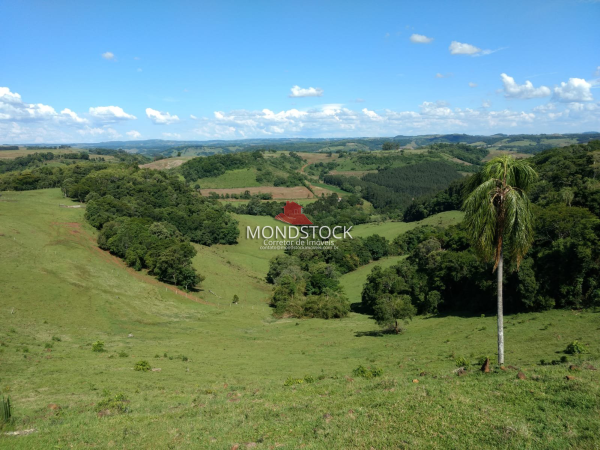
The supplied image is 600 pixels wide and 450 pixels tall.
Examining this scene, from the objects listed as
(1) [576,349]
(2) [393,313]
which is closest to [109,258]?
(2) [393,313]

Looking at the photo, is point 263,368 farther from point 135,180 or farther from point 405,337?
point 135,180

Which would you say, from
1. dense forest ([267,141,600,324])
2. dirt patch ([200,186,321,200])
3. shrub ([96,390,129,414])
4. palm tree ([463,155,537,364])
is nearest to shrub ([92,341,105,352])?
shrub ([96,390,129,414])

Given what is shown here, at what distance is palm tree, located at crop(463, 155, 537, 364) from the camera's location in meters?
14.8

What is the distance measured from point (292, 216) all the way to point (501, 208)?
11908 cm

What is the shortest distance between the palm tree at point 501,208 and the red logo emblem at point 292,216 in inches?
4130

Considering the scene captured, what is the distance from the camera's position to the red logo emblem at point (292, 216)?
125750mm

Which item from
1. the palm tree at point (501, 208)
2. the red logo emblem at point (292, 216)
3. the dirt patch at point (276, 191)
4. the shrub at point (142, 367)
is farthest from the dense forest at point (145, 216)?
the palm tree at point (501, 208)

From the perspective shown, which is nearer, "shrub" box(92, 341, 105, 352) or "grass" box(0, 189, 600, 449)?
"grass" box(0, 189, 600, 449)

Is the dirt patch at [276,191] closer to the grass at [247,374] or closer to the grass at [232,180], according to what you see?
the grass at [232,180]

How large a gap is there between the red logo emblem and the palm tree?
105 meters

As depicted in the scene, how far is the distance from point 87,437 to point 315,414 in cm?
802

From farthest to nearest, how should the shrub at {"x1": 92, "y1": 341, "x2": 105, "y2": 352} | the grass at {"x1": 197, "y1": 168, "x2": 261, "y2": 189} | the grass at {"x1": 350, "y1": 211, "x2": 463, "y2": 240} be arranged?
the grass at {"x1": 197, "y1": 168, "x2": 261, "y2": 189}, the grass at {"x1": 350, "y1": 211, "x2": 463, "y2": 240}, the shrub at {"x1": 92, "y1": 341, "x2": 105, "y2": 352}

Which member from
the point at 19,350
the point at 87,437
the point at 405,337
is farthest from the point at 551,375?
the point at 19,350

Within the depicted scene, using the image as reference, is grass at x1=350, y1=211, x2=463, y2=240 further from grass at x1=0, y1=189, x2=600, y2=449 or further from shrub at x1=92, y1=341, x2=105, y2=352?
shrub at x1=92, y1=341, x2=105, y2=352
